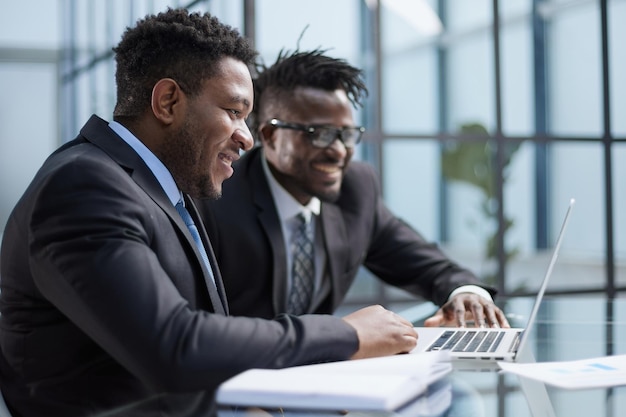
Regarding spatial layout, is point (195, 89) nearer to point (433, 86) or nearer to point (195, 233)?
point (195, 233)

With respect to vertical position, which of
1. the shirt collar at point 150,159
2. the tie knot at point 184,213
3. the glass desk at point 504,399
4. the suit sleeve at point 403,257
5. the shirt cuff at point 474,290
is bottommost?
the glass desk at point 504,399

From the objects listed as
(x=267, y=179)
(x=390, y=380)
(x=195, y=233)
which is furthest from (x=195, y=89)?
(x=267, y=179)

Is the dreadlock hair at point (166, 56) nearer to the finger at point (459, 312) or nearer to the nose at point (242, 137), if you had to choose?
the nose at point (242, 137)

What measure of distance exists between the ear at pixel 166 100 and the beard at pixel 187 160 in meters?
0.03

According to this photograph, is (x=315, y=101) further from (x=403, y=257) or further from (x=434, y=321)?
(x=434, y=321)

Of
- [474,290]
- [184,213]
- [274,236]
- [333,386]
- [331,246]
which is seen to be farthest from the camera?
[331,246]

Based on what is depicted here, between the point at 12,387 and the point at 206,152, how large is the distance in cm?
Answer: 54

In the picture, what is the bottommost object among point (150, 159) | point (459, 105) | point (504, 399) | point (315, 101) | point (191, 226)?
point (504, 399)

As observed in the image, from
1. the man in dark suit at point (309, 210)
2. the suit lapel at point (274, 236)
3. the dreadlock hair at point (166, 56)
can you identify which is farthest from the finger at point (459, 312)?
the dreadlock hair at point (166, 56)

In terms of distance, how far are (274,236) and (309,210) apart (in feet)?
0.70

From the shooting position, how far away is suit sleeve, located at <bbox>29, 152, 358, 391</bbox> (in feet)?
3.43

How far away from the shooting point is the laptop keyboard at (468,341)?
138 centimetres

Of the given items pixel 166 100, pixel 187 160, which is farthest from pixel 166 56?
pixel 187 160

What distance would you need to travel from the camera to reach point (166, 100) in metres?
1.41
